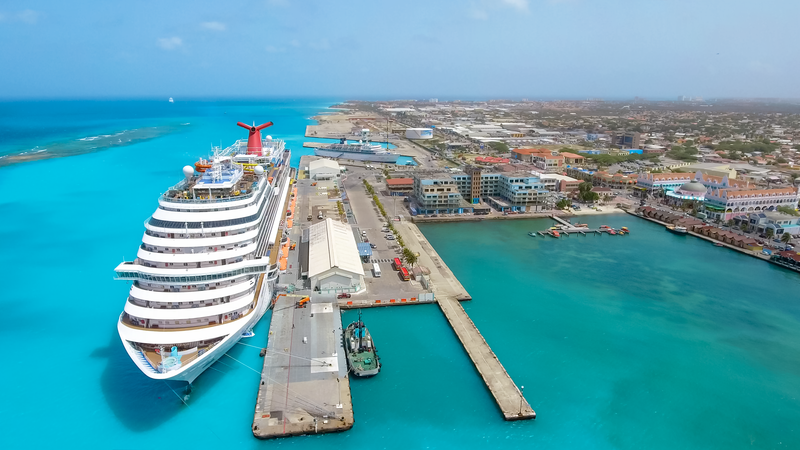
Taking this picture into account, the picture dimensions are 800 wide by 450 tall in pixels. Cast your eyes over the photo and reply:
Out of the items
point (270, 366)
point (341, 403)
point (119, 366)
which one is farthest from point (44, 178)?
point (341, 403)

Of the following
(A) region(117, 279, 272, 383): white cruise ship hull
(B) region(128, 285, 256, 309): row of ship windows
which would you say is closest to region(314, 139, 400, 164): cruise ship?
(A) region(117, 279, 272, 383): white cruise ship hull

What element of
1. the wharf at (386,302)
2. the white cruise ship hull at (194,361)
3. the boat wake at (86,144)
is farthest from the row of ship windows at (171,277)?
the boat wake at (86,144)

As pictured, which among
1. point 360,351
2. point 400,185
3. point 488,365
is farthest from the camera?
point 400,185

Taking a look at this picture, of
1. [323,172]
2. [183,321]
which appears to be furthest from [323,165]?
[183,321]

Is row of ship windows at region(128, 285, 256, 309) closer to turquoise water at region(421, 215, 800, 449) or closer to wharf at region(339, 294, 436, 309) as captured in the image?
wharf at region(339, 294, 436, 309)

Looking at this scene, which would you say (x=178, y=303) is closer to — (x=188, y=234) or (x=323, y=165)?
(x=188, y=234)
